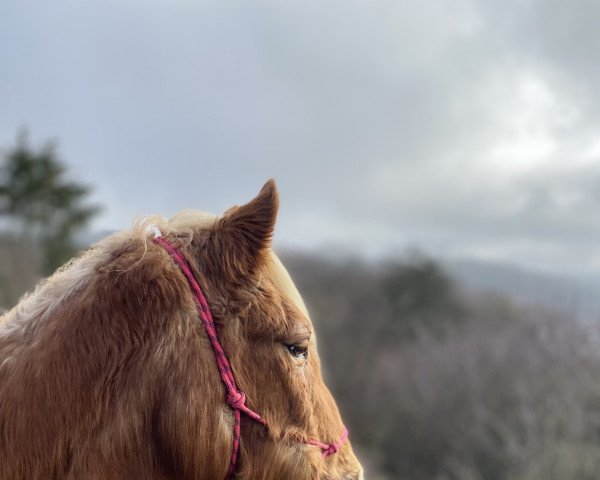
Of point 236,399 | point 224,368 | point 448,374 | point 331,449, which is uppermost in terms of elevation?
point 224,368

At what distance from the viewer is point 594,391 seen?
25641 millimetres

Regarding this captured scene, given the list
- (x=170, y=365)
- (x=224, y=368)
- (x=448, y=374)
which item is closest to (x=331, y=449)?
(x=224, y=368)

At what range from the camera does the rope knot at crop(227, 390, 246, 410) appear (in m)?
2.51

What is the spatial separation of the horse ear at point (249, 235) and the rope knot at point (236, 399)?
1.66 feet

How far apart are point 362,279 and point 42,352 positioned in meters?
39.6

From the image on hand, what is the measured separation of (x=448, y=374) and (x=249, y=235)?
32.8 meters

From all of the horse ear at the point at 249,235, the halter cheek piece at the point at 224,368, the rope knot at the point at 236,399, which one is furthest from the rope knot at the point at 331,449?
the horse ear at the point at 249,235

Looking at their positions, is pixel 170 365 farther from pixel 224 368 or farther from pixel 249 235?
pixel 249 235

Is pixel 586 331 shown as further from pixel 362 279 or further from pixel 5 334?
pixel 5 334

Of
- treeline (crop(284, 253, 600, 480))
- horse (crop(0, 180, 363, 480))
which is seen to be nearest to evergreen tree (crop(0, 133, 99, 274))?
treeline (crop(284, 253, 600, 480))

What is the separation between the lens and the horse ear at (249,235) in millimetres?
2654

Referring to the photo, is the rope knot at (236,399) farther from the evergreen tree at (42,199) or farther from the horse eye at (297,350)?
the evergreen tree at (42,199)

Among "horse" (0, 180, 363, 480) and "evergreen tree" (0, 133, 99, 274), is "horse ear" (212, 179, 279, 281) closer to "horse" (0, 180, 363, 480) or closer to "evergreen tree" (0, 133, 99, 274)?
"horse" (0, 180, 363, 480)

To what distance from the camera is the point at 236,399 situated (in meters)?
2.52
